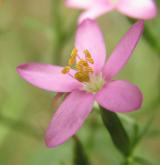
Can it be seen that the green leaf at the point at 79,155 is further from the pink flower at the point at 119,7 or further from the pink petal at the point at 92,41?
the pink flower at the point at 119,7

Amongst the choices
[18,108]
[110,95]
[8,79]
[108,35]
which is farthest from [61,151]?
[108,35]

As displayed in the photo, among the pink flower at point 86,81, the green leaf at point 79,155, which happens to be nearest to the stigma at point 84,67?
the pink flower at point 86,81

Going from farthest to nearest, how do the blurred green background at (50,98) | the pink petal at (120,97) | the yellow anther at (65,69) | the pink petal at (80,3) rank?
the blurred green background at (50,98), the pink petal at (80,3), the yellow anther at (65,69), the pink petal at (120,97)

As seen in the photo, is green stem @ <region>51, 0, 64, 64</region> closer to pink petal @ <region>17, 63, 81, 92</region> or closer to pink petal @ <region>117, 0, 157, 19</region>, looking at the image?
pink petal @ <region>117, 0, 157, 19</region>

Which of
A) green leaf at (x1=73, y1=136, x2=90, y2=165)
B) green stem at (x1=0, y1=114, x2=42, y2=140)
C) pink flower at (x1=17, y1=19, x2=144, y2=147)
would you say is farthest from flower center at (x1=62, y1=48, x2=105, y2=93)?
green stem at (x1=0, y1=114, x2=42, y2=140)

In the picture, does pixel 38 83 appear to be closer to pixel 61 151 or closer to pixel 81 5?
pixel 81 5

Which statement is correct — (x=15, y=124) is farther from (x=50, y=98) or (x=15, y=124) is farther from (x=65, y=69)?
(x=65, y=69)
